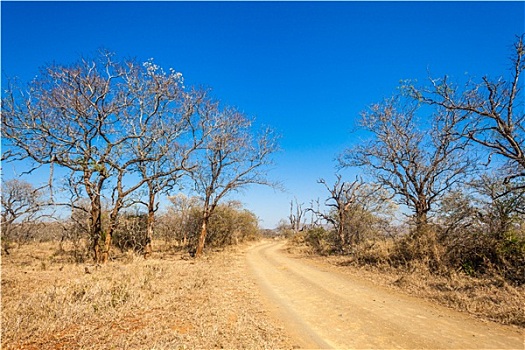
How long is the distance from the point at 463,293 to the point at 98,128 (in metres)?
14.9

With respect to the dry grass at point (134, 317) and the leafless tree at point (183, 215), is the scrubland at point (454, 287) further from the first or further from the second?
the leafless tree at point (183, 215)

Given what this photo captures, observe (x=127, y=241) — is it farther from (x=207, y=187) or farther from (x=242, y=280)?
(x=242, y=280)

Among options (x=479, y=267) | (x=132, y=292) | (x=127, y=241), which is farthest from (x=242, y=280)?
(x=127, y=241)

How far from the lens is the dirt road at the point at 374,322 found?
4797mm

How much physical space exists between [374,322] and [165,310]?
14.7 feet

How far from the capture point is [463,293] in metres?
7.63

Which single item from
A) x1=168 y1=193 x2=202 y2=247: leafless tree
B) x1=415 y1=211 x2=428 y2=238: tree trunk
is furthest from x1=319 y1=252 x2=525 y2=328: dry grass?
x1=168 y1=193 x2=202 y2=247: leafless tree

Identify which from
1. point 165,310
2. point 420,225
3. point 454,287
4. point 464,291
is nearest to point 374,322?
point 464,291

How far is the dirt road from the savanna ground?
17.0 inches

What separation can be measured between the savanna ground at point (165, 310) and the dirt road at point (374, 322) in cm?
43

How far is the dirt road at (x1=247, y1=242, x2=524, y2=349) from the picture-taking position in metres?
4.80

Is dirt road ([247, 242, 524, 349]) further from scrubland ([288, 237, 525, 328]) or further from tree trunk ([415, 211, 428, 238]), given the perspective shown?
tree trunk ([415, 211, 428, 238])

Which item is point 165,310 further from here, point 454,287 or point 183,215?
point 183,215

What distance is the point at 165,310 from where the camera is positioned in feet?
20.3
